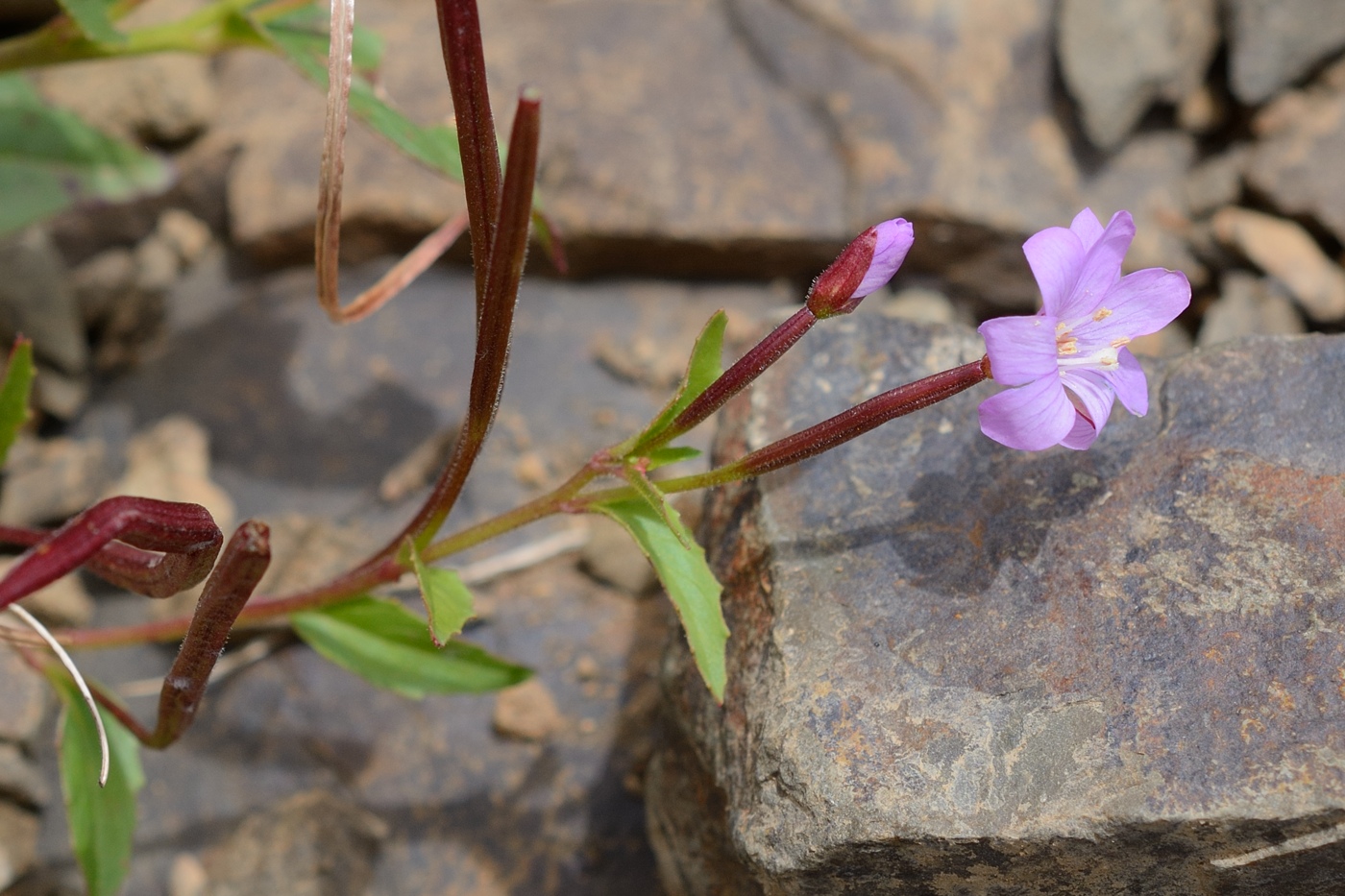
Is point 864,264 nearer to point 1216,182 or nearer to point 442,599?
point 442,599

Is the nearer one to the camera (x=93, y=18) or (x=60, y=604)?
(x=93, y=18)

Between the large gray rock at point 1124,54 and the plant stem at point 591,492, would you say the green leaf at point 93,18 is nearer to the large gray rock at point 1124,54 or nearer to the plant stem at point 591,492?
the plant stem at point 591,492

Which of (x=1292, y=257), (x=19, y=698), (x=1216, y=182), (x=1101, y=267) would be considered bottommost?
(x=19, y=698)

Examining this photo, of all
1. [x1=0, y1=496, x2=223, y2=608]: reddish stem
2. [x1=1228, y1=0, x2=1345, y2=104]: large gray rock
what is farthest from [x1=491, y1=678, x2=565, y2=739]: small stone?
→ [x1=1228, y1=0, x2=1345, y2=104]: large gray rock

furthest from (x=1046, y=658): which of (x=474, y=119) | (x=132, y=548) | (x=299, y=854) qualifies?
(x=299, y=854)

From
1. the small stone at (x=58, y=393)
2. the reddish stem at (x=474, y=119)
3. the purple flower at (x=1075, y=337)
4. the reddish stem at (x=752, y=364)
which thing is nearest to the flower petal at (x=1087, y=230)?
the purple flower at (x=1075, y=337)

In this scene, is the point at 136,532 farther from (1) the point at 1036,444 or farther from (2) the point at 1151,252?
(2) the point at 1151,252
